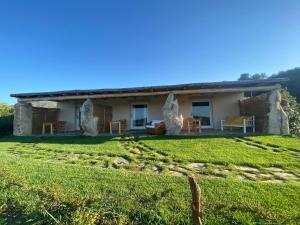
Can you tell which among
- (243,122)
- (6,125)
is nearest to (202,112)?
(243,122)

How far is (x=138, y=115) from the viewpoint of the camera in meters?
14.4

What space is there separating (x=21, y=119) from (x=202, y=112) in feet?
39.2

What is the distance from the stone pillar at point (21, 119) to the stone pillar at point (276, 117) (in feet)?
46.9

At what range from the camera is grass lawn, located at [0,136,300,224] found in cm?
328

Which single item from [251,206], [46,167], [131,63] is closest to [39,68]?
[131,63]

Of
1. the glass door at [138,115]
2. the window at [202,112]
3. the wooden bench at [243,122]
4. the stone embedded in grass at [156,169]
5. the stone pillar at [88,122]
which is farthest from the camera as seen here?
the glass door at [138,115]

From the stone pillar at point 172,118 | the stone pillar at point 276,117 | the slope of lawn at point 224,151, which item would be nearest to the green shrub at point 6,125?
the slope of lawn at point 224,151

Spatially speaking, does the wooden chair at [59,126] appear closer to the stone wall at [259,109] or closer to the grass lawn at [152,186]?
the grass lawn at [152,186]

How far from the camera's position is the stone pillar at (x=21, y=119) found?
41.1 ft

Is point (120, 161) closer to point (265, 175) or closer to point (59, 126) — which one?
point (265, 175)

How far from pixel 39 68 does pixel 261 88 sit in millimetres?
16102

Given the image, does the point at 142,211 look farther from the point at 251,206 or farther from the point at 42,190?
the point at 42,190

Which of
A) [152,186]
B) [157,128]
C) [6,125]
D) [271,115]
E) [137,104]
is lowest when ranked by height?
[152,186]

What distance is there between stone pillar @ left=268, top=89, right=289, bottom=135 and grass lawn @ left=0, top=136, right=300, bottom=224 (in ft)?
7.33
